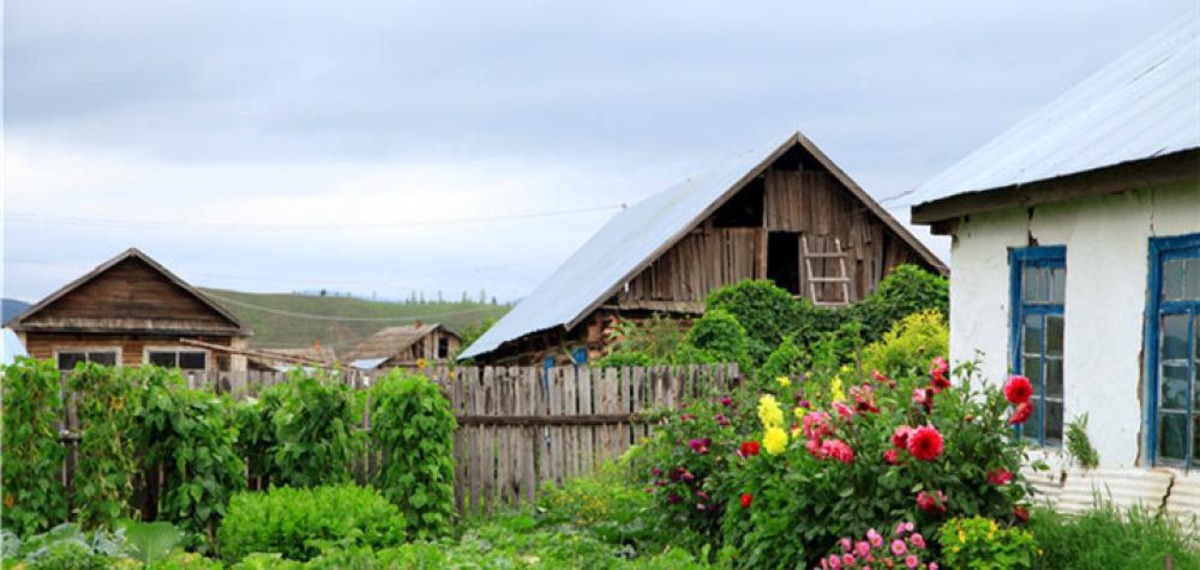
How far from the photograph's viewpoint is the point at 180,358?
40.2 meters

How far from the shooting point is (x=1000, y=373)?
11133 mm

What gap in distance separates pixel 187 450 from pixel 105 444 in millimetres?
625

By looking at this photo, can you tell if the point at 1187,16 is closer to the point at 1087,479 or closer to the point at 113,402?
the point at 1087,479

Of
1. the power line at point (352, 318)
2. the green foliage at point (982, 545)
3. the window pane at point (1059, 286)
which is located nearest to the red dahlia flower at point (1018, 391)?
the green foliage at point (982, 545)

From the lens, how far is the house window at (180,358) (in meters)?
39.5

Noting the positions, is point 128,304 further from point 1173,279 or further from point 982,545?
point 982,545

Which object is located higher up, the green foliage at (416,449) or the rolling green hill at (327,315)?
the green foliage at (416,449)

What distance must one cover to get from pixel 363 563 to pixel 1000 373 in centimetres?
523

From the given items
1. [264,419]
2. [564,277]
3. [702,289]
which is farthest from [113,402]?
[564,277]

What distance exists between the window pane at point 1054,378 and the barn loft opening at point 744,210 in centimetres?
1697

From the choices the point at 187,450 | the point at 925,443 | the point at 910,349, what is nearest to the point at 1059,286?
the point at 925,443

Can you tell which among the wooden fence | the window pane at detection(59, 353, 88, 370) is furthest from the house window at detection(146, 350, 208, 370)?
the wooden fence

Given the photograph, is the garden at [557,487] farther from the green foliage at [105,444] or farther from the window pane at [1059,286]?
the window pane at [1059,286]

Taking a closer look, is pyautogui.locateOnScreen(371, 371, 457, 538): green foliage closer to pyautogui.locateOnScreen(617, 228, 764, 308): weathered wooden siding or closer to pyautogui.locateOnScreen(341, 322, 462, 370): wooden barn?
pyautogui.locateOnScreen(617, 228, 764, 308): weathered wooden siding
